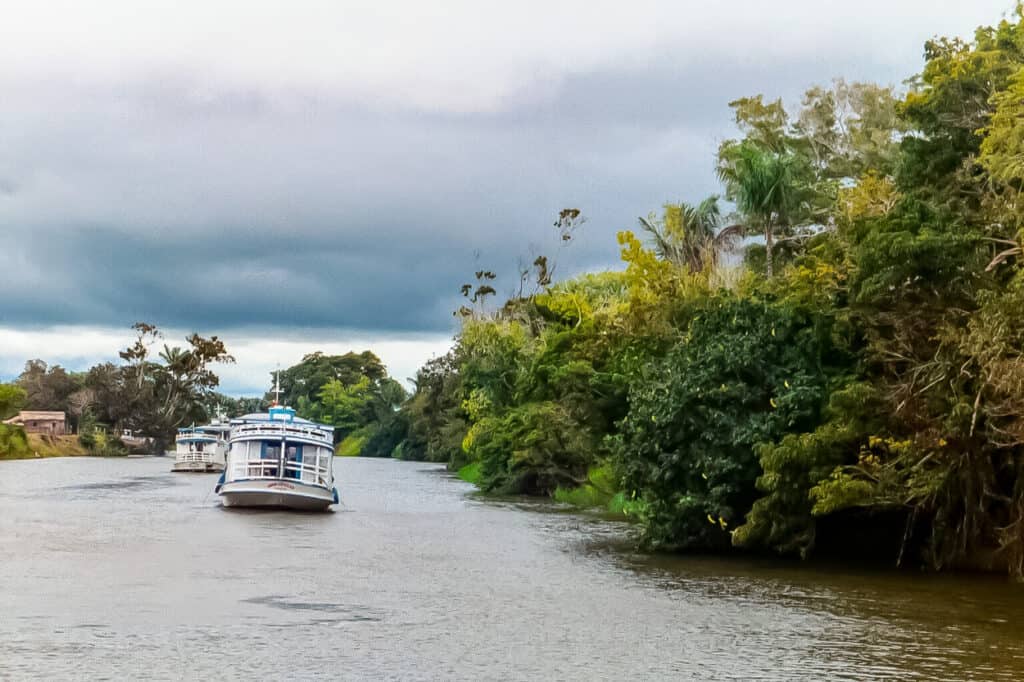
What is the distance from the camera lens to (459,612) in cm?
2172

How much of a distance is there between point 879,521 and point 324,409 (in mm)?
153473

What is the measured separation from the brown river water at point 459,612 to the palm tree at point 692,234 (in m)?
23.6

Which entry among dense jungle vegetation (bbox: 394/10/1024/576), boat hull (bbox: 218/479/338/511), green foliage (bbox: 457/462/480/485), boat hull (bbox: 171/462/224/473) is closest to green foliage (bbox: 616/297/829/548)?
dense jungle vegetation (bbox: 394/10/1024/576)

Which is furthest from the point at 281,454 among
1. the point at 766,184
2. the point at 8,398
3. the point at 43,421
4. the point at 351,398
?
the point at 351,398

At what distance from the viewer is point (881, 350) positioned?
1015 inches

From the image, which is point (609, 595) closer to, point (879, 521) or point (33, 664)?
point (879, 521)

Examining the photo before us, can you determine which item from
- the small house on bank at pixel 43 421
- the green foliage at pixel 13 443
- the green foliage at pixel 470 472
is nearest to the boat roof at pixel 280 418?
the green foliage at pixel 470 472

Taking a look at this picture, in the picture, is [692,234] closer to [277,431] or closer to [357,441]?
[277,431]

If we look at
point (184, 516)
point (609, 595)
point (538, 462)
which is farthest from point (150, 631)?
point (538, 462)

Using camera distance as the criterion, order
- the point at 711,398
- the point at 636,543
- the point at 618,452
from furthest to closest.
→ the point at 636,543
the point at 618,452
the point at 711,398

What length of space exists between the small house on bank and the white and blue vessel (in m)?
88.0

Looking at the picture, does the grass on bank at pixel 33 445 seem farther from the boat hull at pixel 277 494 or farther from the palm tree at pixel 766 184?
the palm tree at pixel 766 184

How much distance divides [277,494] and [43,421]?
317 ft

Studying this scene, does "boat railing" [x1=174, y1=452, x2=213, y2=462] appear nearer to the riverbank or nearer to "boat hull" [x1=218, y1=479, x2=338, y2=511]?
the riverbank
